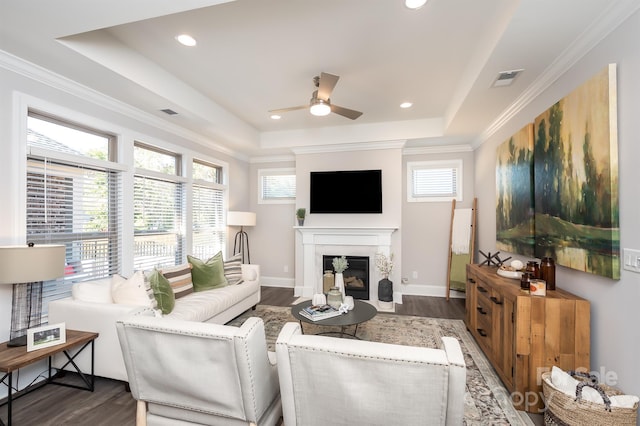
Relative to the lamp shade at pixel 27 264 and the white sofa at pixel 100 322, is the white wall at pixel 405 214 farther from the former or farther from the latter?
the lamp shade at pixel 27 264

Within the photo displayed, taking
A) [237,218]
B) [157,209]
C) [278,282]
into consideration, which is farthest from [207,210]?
[278,282]

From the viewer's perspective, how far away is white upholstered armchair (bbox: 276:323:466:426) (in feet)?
3.58

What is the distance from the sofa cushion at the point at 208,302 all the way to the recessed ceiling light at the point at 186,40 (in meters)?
2.46

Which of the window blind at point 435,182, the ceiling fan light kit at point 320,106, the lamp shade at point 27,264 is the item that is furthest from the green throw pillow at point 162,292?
the window blind at point 435,182

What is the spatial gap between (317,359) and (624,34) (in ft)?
8.36

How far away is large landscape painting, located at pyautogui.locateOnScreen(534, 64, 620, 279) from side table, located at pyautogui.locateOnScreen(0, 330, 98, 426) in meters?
3.71

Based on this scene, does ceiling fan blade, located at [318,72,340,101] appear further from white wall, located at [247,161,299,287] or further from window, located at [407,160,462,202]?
white wall, located at [247,161,299,287]

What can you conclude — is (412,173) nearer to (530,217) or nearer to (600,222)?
(530,217)

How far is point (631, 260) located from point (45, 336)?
3.88m

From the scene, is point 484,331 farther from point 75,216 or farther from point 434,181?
point 75,216

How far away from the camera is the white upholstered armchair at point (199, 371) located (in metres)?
1.31

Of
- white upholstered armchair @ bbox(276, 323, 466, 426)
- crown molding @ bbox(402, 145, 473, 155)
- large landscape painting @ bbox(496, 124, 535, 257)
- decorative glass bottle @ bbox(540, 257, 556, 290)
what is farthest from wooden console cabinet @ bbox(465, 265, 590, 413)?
crown molding @ bbox(402, 145, 473, 155)

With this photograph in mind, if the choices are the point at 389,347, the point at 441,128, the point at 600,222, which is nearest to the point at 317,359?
the point at 389,347

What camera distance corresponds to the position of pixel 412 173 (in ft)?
17.0
